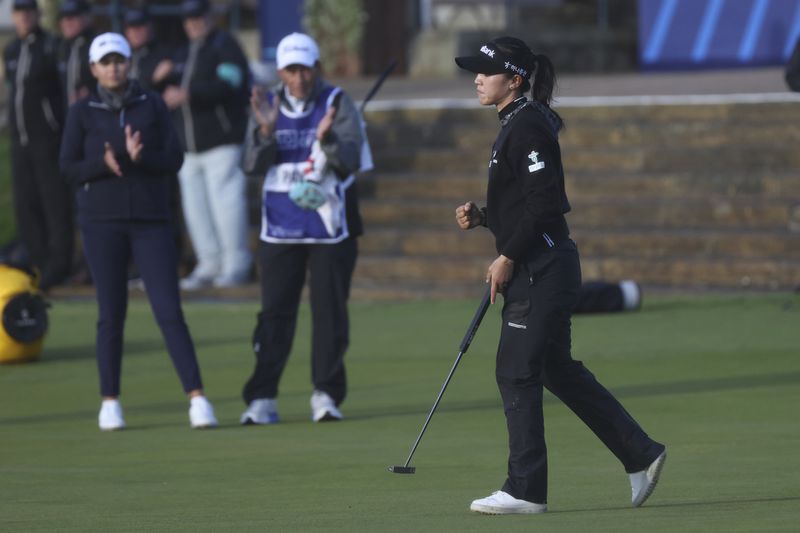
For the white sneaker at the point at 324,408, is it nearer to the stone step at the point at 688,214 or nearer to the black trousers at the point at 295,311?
the black trousers at the point at 295,311

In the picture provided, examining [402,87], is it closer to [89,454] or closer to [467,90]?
[467,90]

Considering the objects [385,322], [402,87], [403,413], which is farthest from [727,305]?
[402,87]

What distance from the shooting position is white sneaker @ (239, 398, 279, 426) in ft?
32.3

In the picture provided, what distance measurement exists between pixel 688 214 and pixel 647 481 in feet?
29.7

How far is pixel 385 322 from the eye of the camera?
14.1 metres

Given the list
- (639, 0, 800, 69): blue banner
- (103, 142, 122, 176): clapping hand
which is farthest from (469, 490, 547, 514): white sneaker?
(639, 0, 800, 69): blue banner

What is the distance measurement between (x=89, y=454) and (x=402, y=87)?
517 inches

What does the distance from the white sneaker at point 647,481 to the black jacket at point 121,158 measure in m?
3.72

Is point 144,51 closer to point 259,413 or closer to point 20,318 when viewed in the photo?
point 20,318

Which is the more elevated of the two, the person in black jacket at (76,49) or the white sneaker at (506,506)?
the white sneaker at (506,506)

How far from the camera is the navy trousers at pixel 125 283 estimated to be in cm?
963

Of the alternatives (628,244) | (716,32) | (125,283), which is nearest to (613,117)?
(628,244)

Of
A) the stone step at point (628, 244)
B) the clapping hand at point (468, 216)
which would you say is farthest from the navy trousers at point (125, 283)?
the stone step at point (628, 244)

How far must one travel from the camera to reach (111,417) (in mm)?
9711
